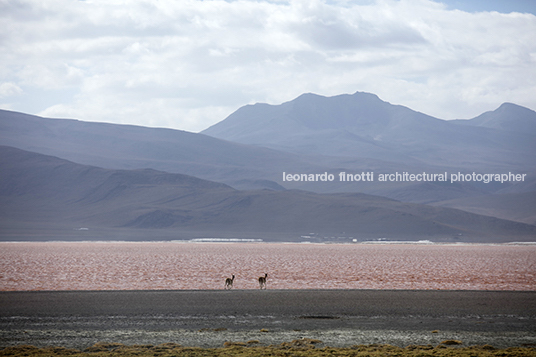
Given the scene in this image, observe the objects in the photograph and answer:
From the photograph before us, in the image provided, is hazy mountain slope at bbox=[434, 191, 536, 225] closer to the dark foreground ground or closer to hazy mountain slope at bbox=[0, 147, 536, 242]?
hazy mountain slope at bbox=[0, 147, 536, 242]

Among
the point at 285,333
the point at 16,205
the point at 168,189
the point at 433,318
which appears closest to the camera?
the point at 285,333

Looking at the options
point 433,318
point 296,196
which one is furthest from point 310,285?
point 296,196

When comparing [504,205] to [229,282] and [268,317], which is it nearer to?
[229,282]

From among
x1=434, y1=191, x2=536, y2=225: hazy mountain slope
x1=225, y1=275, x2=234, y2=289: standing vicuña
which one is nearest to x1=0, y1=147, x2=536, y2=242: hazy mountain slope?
x1=434, y1=191, x2=536, y2=225: hazy mountain slope

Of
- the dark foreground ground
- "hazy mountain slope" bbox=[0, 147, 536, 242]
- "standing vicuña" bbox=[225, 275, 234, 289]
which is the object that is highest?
"hazy mountain slope" bbox=[0, 147, 536, 242]

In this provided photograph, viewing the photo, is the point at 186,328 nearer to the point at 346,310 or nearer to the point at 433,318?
the point at 346,310

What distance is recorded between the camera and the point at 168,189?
16550cm

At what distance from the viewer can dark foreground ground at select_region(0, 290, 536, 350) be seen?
16.3 meters

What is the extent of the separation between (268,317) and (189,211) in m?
127

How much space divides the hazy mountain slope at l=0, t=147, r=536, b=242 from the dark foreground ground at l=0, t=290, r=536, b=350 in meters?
89.5

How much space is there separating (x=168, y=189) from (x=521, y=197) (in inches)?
3986

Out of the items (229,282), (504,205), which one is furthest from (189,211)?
Result: (229,282)

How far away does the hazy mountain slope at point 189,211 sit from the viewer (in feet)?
414

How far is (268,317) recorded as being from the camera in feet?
63.4
